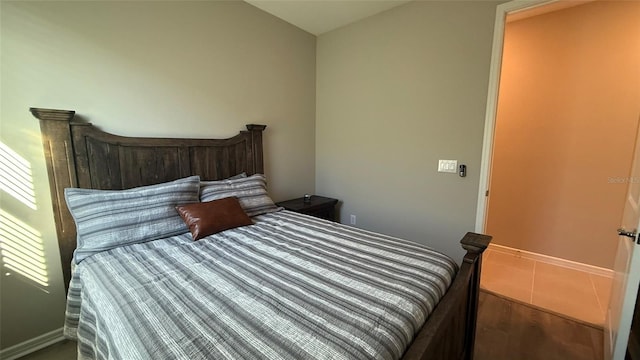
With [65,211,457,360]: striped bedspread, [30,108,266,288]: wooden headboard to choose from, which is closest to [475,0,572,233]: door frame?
[65,211,457,360]: striped bedspread

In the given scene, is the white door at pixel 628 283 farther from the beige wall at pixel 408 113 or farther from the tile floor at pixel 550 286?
the beige wall at pixel 408 113

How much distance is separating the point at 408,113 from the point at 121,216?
241 centimetres

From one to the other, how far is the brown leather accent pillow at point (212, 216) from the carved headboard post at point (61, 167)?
0.67m

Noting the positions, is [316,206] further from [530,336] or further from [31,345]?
[31,345]

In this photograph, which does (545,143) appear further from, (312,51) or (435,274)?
(312,51)

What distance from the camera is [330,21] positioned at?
9.16 ft

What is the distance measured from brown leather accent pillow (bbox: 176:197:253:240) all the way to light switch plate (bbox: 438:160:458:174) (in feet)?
5.64

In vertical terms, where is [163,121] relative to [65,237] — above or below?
above

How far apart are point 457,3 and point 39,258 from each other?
350 centimetres

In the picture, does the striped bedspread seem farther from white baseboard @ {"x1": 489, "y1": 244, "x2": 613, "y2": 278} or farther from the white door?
white baseboard @ {"x1": 489, "y1": 244, "x2": 613, "y2": 278}

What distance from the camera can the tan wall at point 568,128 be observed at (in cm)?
240

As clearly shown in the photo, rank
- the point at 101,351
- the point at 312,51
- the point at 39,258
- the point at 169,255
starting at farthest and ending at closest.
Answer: the point at 312,51, the point at 39,258, the point at 169,255, the point at 101,351

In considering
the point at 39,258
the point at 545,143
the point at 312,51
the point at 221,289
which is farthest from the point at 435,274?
the point at 312,51

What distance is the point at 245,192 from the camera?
225 centimetres
